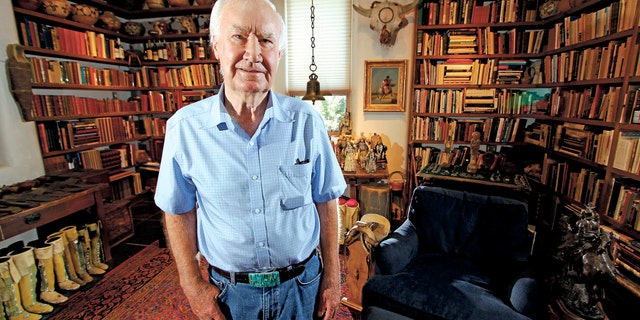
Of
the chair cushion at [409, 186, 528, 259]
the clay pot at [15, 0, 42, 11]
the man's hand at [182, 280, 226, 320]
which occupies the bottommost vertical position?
the chair cushion at [409, 186, 528, 259]

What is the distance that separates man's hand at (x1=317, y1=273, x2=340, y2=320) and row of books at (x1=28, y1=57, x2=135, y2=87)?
3.61 meters

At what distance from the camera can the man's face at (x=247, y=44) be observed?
0.89 m

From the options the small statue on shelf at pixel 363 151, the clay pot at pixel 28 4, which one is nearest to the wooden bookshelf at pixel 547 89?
the small statue on shelf at pixel 363 151

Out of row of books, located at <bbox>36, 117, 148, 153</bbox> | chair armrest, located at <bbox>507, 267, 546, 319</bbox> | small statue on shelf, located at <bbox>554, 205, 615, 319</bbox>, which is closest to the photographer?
small statue on shelf, located at <bbox>554, 205, 615, 319</bbox>

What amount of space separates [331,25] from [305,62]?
0.60 metres

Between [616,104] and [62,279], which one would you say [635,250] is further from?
[62,279]

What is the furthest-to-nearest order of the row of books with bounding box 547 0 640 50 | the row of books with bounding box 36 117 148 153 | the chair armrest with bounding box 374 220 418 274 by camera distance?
the row of books with bounding box 36 117 148 153
the row of books with bounding box 547 0 640 50
the chair armrest with bounding box 374 220 418 274

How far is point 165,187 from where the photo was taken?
3.17 feet

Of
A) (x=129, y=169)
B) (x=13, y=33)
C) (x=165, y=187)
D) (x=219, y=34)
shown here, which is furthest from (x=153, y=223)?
(x=219, y=34)

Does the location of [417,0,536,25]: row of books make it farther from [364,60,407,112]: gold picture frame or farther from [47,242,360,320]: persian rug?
[47,242,360,320]: persian rug

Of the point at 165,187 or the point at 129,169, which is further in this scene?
the point at 129,169

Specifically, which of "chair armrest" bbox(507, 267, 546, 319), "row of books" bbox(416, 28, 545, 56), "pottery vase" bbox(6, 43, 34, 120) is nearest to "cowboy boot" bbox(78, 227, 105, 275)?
"pottery vase" bbox(6, 43, 34, 120)

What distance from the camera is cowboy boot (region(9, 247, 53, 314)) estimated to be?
206cm

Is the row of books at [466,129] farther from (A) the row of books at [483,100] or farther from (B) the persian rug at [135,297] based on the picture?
(B) the persian rug at [135,297]
